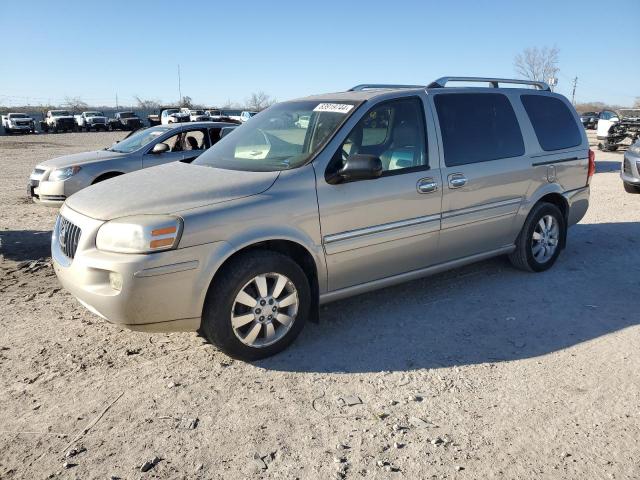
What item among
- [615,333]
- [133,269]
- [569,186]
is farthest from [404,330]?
[569,186]

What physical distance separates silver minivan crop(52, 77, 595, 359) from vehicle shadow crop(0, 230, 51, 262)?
2.69 metres

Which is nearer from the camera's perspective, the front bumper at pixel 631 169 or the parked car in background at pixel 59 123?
the front bumper at pixel 631 169

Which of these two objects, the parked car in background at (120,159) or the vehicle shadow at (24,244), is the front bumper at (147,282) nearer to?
the vehicle shadow at (24,244)

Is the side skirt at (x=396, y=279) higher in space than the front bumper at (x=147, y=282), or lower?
lower

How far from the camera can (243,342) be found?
3570 mm

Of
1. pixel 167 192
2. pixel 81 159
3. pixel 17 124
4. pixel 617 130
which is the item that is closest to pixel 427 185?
pixel 167 192

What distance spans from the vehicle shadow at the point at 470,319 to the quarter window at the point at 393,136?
124 centimetres

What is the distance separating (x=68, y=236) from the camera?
3.66 metres

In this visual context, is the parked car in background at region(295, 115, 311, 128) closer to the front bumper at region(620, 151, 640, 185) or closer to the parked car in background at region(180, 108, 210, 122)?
the front bumper at region(620, 151, 640, 185)

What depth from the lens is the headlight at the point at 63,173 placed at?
8109 millimetres

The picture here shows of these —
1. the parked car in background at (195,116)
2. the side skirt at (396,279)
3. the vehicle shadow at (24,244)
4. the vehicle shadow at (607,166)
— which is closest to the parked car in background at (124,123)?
the parked car in background at (195,116)

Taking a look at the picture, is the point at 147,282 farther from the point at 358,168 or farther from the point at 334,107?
the point at 334,107

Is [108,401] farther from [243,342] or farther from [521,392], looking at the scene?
[521,392]

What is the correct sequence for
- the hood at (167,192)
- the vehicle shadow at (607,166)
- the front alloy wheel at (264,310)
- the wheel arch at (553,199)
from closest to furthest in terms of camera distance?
the hood at (167,192), the front alloy wheel at (264,310), the wheel arch at (553,199), the vehicle shadow at (607,166)
